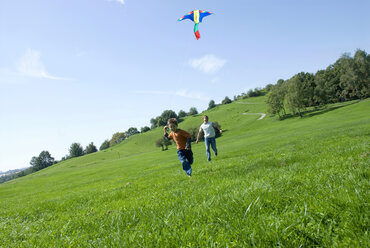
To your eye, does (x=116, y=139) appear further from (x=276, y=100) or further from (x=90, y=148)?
(x=276, y=100)

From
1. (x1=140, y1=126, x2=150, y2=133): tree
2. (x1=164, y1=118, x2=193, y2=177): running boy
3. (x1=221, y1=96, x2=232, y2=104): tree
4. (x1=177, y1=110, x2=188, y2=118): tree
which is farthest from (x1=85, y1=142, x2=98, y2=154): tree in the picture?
(x1=164, y1=118, x2=193, y2=177): running boy

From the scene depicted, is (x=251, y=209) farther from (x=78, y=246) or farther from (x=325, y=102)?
(x=325, y=102)

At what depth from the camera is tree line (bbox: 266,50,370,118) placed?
223 feet

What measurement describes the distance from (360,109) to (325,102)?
28.8 m

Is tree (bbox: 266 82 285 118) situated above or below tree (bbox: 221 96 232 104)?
below

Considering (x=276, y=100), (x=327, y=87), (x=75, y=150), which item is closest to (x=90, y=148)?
(x=75, y=150)

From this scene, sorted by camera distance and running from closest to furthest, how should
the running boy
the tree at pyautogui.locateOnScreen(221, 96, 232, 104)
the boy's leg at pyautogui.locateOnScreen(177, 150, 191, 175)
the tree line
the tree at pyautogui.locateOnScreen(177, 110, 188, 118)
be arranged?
the boy's leg at pyautogui.locateOnScreen(177, 150, 191, 175), the running boy, the tree line, the tree at pyautogui.locateOnScreen(177, 110, 188, 118), the tree at pyautogui.locateOnScreen(221, 96, 232, 104)

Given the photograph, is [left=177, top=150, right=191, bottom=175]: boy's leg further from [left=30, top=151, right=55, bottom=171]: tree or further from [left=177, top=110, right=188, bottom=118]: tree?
[left=30, top=151, right=55, bottom=171]: tree

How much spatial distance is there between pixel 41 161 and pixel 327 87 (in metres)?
205

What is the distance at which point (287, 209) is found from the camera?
291 centimetres

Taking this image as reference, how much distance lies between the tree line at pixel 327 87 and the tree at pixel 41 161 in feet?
587

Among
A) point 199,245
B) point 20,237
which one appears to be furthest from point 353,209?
point 20,237

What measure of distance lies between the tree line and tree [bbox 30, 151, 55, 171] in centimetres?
17881

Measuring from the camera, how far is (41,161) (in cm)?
16400
